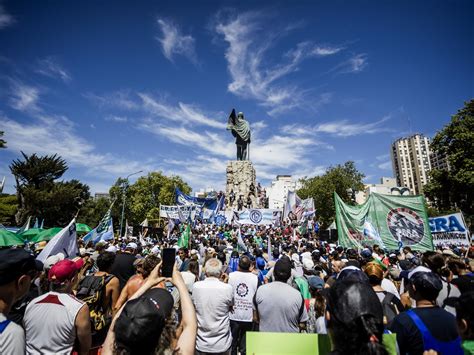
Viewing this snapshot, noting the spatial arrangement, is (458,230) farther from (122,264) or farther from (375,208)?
(122,264)

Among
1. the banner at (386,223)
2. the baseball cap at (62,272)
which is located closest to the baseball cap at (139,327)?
the baseball cap at (62,272)

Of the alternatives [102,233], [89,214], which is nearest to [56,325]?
[102,233]

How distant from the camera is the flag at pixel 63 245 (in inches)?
220

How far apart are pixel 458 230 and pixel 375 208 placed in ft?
12.2

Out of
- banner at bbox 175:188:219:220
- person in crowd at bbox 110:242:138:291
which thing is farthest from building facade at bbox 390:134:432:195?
person in crowd at bbox 110:242:138:291

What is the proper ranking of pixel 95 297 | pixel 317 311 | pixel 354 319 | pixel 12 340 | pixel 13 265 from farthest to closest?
pixel 317 311, pixel 95 297, pixel 13 265, pixel 12 340, pixel 354 319

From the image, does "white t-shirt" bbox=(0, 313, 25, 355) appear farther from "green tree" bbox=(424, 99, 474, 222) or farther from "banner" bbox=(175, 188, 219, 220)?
"green tree" bbox=(424, 99, 474, 222)

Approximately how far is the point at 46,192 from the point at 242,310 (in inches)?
1659

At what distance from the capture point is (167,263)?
229cm

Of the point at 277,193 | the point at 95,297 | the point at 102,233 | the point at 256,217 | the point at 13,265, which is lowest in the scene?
the point at 95,297

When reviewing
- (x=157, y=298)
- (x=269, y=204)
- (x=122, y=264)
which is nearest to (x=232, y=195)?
(x=122, y=264)

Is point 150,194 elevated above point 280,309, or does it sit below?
above

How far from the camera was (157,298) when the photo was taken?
231 cm

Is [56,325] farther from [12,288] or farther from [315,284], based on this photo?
[315,284]
